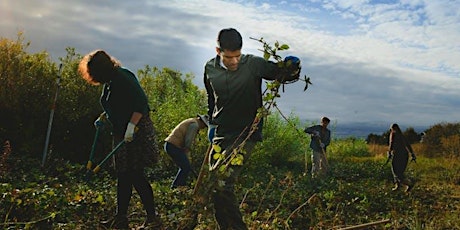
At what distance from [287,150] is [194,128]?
25.7ft

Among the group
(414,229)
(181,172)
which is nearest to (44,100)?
(181,172)

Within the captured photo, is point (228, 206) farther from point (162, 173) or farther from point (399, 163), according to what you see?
point (399, 163)

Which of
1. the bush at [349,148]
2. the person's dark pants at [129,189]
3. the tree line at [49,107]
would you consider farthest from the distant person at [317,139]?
the bush at [349,148]

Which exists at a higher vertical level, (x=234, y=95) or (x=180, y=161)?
(x=234, y=95)

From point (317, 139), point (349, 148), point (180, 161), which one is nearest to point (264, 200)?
point (180, 161)

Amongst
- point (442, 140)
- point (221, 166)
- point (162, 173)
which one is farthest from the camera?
point (442, 140)

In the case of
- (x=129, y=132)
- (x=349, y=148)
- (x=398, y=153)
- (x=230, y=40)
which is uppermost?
(x=230, y=40)

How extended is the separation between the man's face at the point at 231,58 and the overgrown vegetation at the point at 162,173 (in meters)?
1.26

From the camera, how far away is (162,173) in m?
10.6

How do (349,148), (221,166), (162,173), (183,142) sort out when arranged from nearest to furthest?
(221,166) < (183,142) < (162,173) < (349,148)

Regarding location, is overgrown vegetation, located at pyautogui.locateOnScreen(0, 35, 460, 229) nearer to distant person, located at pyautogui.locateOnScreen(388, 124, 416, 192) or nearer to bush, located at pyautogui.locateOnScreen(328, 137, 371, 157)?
distant person, located at pyautogui.locateOnScreen(388, 124, 416, 192)

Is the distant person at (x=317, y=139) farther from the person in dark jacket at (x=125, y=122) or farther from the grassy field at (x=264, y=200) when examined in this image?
the person in dark jacket at (x=125, y=122)

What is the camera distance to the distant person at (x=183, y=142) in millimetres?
7527

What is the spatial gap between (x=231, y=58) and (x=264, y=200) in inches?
163
